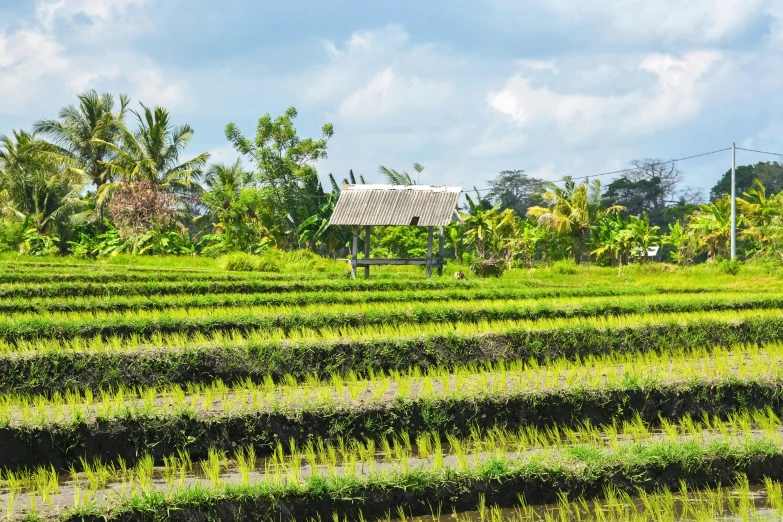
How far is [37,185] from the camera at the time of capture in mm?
35344

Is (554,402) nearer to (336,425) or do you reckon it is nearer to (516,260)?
(336,425)

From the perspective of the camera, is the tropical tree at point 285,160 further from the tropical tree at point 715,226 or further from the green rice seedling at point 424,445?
the green rice seedling at point 424,445

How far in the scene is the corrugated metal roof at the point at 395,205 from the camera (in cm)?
2333

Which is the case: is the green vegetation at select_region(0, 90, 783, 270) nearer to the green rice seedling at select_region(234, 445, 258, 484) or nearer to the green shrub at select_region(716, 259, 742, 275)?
the green shrub at select_region(716, 259, 742, 275)

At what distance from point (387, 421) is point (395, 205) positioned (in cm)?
1727

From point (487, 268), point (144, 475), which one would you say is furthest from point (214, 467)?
point (487, 268)

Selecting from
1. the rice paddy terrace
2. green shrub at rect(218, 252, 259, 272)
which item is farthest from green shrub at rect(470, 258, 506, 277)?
the rice paddy terrace

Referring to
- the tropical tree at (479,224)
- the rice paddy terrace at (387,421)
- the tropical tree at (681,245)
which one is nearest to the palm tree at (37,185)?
the tropical tree at (479,224)

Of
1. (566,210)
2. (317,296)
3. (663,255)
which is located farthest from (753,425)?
(663,255)

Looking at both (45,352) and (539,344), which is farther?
(539,344)

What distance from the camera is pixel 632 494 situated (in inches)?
210

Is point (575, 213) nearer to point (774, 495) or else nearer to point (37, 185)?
point (37, 185)

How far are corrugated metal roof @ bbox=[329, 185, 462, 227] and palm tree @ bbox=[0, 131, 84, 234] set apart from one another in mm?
16184

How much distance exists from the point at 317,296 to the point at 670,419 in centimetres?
889
